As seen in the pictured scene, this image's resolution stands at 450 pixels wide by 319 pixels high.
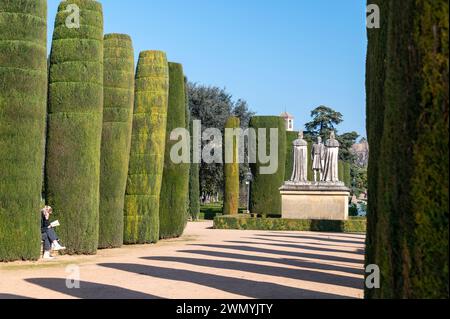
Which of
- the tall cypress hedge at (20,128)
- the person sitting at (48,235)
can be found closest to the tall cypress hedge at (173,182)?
the person sitting at (48,235)

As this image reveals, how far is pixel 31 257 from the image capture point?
14.8 metres

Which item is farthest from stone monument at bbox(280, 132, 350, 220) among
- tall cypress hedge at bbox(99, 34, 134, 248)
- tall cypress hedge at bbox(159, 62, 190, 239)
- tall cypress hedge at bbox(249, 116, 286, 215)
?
tall cypress hedge at bbox(99, 34, 134, 248)

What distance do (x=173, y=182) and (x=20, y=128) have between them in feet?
28.2

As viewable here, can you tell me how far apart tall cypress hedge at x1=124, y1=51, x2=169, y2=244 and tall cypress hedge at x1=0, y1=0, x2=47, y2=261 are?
5.62 m

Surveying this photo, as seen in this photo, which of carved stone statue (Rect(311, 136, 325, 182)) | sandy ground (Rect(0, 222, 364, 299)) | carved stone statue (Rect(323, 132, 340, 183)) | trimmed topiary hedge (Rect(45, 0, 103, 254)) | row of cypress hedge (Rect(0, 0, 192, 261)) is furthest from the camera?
carved stone statue (Rect(311, 136, 325, 182))

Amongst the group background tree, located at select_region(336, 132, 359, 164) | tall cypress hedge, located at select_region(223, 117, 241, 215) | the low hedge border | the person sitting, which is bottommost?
the low hedge border

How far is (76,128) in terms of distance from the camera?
16.6 m

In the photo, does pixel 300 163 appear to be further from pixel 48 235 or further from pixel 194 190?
pixel 48 235

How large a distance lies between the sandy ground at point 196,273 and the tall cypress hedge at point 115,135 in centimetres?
85

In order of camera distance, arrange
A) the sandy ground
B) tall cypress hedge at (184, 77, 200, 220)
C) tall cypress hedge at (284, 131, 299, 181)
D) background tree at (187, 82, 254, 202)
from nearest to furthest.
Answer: the sandy ground
tall cypress hedge at (184, 77, 200, 220)
tall cypress hedge at (284, 131, 299, 181)
background tree at (187, 82, 254, 202)

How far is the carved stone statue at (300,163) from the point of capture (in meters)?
32.1

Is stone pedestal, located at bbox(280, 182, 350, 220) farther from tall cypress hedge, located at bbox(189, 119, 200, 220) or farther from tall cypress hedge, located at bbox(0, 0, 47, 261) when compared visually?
tall cypress hedge, located at bbox(0, 0, 47, 261)

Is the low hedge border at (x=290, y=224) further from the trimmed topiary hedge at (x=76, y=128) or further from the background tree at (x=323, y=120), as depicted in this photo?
the background tree at (x=323, y=120)

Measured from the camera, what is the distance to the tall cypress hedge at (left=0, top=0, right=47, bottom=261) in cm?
1448
